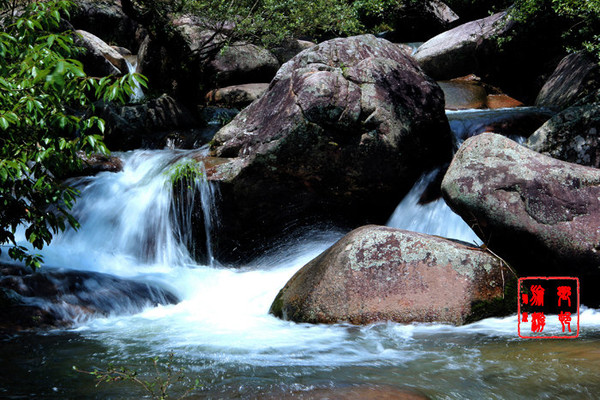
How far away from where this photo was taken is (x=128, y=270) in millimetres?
7754

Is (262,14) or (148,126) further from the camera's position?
(148,126)

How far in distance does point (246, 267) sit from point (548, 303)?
4.63 metres

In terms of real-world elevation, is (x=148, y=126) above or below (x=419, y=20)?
below

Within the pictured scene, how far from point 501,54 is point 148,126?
10.8m

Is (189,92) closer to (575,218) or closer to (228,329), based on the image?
(228,329)

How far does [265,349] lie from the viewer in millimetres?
4469

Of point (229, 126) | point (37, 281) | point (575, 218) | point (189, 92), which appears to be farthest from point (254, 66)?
point (575, 218)

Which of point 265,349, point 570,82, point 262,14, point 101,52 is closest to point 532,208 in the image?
point 265,349

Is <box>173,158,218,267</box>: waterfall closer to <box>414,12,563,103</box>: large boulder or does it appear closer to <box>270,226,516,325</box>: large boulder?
<box>270,226,516,325</box>: large boulder

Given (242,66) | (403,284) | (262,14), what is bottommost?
(403,284)

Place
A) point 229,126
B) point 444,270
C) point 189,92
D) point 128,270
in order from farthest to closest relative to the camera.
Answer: point 189,92 → point 229,126 → point 128,270 → point 444,270

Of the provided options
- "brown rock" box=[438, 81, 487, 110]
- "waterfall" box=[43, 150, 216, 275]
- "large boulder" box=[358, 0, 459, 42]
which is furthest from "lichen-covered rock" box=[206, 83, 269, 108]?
"large boulder" box=[358, 0, 459, 42]

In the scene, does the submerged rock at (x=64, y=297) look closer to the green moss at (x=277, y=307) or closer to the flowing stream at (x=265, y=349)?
the flowing stream at (x=265, y=349)

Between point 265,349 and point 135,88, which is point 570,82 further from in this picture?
point 135,88
